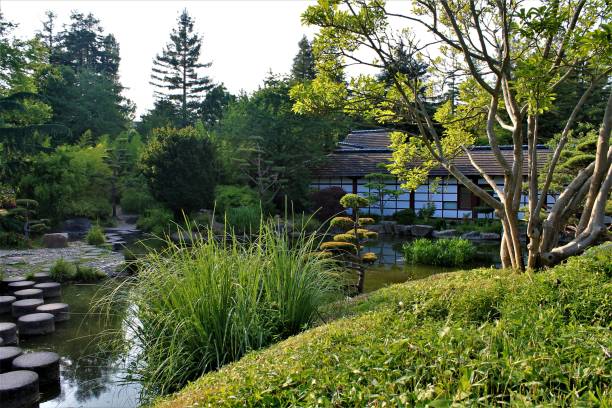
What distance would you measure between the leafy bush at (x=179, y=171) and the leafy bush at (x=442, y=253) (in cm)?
726

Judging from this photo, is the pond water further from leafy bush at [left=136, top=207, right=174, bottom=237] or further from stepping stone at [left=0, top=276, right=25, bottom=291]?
leafy bush at [left=136, top=207, right=174, bottom=237]

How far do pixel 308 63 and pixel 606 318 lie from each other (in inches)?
1188

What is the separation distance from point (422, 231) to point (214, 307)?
12.7 meters

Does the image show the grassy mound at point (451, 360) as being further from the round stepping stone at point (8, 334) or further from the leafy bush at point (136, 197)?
the leafy bush at point (136, 197)

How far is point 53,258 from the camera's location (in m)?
9.80

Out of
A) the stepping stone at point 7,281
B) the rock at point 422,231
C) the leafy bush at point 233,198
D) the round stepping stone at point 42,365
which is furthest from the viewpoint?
the leafy bush at point 233,198

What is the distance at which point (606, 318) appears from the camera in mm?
2752

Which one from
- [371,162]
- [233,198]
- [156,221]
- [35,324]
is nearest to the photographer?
[35,324]

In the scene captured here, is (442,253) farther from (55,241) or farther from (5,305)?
(55,241)

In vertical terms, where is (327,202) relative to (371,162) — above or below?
below

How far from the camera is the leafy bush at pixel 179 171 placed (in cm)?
1532

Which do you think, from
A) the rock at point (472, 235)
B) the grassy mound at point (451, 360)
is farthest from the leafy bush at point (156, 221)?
the grassy mound at point (451, 360)

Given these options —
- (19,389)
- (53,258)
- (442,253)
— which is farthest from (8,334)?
(442,253)

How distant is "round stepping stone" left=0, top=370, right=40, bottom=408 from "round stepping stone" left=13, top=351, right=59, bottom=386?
22cm
